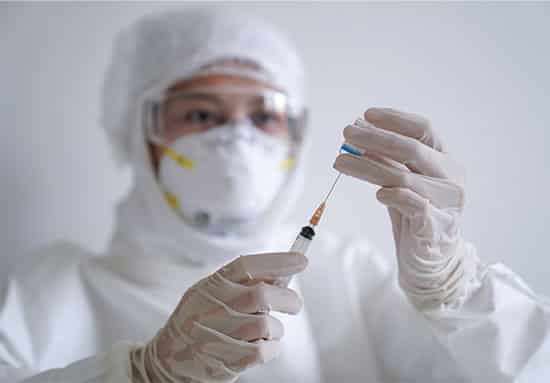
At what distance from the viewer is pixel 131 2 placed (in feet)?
5.08

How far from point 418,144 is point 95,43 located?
3.83ft

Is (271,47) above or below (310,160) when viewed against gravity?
above

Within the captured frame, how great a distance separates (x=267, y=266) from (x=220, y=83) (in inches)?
26.7

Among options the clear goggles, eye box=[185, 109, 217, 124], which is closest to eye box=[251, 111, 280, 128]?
the clear goggles

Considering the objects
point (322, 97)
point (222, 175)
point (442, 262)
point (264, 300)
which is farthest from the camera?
point (322, 97)

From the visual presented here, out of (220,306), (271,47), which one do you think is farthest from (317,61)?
(220,306)

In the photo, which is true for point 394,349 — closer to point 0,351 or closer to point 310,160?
point 310,160

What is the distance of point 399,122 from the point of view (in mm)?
802

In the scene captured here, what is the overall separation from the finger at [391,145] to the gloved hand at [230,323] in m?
0.21

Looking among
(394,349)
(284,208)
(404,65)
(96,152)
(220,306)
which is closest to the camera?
(220,306)

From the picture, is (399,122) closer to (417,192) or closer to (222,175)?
(417,192)

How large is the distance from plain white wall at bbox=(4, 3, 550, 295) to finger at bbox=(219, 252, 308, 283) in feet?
1.80

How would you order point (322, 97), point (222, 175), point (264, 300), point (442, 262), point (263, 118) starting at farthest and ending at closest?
point (322, 97), point (263, 118), point (222, 175), point (442, 262), point (264, 300)

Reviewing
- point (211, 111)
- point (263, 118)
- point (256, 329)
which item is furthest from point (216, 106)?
point (256, 329)
